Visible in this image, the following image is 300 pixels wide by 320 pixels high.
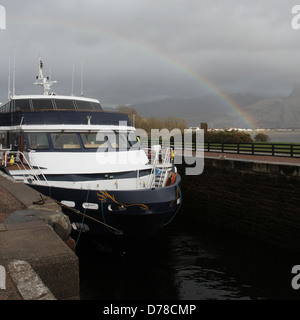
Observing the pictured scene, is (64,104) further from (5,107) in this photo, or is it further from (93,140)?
(5,107)

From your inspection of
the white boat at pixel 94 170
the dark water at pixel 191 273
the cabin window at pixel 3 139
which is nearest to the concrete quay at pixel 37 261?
the white boat at pixel 94 170

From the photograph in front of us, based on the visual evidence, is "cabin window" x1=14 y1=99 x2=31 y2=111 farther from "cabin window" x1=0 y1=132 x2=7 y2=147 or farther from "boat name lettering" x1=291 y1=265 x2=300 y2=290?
"boat name lettering" x1=291 y1=265 x2=300 y2=290

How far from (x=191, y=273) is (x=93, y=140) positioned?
590 cm

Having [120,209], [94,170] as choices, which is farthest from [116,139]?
[120,209]

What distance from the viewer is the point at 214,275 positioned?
11297 mm

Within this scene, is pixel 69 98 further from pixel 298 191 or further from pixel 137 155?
pixel 298 191

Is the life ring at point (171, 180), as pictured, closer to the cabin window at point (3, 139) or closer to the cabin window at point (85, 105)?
the cabin window at point (85, 105)

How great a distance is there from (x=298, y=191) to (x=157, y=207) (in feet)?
22.1

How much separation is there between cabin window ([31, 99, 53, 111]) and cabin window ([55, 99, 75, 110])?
0.29m

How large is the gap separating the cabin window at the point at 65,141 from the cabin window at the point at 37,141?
0.30m

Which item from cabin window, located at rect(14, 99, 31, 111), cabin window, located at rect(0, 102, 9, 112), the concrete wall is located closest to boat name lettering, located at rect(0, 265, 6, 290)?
cabin window, located at rect(14, 99, 31, 111)

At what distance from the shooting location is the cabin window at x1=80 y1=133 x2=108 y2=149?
1237 cm

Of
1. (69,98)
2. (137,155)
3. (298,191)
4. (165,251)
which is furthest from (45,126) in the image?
(298,191)

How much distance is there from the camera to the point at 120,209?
32.9 feet
